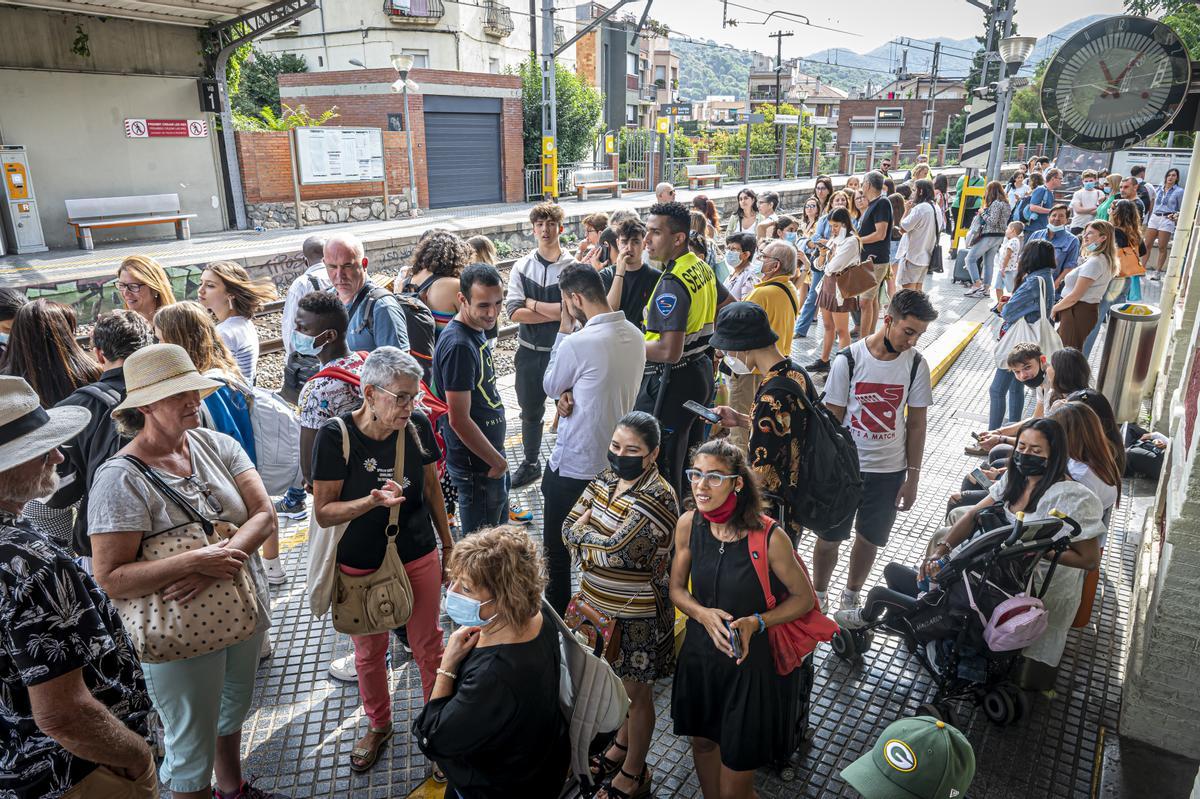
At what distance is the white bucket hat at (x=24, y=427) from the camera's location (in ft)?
6.78

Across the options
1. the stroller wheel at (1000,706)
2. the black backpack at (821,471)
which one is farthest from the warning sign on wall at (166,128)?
the stroller wheel at (1000,706)

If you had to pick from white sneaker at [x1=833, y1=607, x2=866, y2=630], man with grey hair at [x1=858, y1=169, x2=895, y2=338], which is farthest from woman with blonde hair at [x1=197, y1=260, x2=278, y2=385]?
man with grey hair at [x1=858, y1=169, x2=895, y2=338]

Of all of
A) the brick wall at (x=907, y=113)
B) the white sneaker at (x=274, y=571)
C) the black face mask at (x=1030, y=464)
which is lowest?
the white sneaker at (x=274, y=571)

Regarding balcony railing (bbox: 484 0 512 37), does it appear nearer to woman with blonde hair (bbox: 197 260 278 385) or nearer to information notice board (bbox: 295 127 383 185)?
information notice board (bbox: 295 127 383 185)

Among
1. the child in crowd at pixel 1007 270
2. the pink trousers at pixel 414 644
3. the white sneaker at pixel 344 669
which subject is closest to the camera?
the pink trousers at pixel 414 644

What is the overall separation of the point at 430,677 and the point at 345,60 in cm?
3773

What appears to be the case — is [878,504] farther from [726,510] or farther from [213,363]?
[213,363]

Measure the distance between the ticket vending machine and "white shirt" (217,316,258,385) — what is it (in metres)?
14.5

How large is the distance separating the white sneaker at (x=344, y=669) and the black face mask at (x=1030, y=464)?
3359mm

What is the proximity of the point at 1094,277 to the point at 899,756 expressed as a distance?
230 inches

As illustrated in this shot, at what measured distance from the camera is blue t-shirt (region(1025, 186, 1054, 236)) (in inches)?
515

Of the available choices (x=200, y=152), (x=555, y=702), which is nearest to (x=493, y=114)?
(x=200, y=152)

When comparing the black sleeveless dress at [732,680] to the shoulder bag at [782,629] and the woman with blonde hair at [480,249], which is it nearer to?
the shoulder bag at [782,629]

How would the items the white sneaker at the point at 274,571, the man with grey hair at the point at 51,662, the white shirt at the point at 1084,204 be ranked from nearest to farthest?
the man with grey hair at the point at 51,662 → the white sneaker at the point at 274,571 → the white shirt at the point at 1084,204
